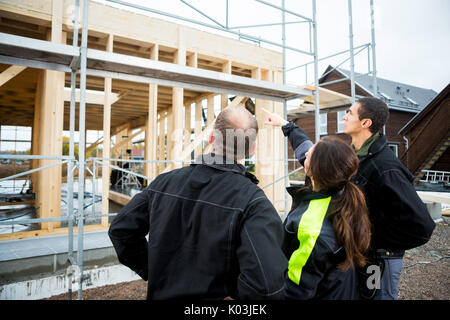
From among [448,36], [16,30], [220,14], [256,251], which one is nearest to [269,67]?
[220,14]

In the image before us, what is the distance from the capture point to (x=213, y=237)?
1110 millimetres

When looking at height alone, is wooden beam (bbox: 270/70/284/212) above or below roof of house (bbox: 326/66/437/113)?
below

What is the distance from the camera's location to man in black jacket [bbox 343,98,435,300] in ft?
4.90

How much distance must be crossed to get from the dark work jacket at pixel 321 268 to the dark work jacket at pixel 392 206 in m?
0.36

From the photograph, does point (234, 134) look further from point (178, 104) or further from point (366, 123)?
point (178, 104)

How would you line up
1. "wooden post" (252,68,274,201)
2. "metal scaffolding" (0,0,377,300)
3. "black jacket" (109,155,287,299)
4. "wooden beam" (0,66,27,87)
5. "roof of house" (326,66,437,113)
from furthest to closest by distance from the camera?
"roof of house" (326,66,437,113) → "wooden post" (252,68,274,201) → "wooden beam" (0,66,27,87) → "metal scaffolding" (0,0,377,300) → "black jacket" (109,155,287,299)

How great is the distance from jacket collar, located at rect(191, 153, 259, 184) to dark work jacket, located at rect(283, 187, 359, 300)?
0.36m

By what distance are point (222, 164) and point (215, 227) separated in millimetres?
278

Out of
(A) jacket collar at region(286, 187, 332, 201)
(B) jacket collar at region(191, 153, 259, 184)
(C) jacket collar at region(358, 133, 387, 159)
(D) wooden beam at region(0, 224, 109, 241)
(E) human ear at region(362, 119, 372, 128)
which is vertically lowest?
(D) wooden beam at region(0, 224, 109, 241)

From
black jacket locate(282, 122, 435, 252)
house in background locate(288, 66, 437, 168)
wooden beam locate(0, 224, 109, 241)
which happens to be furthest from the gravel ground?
house in background locate(288, 66, 437, 168)

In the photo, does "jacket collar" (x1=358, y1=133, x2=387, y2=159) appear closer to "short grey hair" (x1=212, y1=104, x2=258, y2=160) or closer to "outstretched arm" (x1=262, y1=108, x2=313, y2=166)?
"outstretched arm" (x1=262, y1=108, x2=313, y2=166)

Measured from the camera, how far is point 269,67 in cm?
675

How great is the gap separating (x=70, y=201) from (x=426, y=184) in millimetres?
13718

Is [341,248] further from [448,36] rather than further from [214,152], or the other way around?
[448,36]
